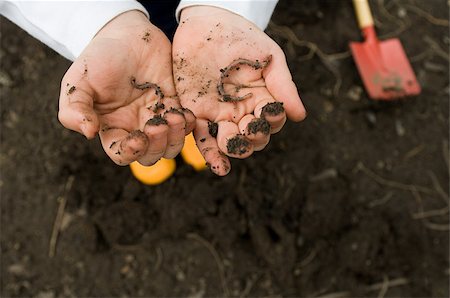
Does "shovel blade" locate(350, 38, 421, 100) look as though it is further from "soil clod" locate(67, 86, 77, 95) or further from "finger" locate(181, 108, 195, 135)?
"soil clod" locate(67, 86, 77, 95)

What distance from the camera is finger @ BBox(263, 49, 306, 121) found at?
59.6 inches

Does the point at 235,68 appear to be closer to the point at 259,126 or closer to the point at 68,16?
the point at 259,126

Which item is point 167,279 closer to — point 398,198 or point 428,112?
point 398,198

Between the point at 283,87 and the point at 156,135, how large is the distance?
0.46 metres

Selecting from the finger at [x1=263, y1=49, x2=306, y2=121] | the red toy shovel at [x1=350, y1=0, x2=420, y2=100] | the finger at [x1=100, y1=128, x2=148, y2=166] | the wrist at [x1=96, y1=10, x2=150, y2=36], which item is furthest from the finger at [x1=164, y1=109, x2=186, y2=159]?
the red toy shovel at [x1=350, y1=0, x2=420, y2=100]

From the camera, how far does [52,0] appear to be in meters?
1.69

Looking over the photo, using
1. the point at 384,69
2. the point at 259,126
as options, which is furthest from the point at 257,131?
the point at 384,69

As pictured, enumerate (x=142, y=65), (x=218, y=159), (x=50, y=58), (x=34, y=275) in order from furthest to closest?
(x=50, y=58), (x=34, y=275), (x=142, y=65), (x=218, y=159)

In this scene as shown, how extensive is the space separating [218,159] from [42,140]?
1319 mm

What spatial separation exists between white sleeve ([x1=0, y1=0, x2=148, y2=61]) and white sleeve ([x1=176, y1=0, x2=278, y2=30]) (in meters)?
0.30

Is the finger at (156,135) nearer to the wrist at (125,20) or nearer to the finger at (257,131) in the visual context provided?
the finger at (257,131)

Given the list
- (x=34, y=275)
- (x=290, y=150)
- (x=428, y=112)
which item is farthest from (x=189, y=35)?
(x=428, y=112)

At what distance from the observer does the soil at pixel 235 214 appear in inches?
87.0

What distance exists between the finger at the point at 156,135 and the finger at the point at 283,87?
0.41 metres
